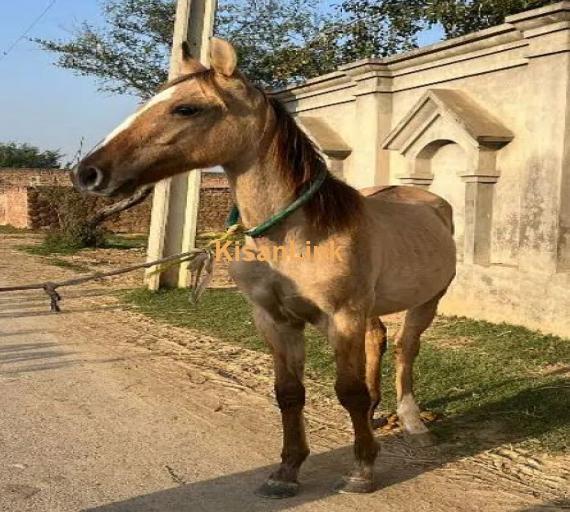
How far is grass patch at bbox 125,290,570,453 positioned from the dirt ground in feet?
1.12

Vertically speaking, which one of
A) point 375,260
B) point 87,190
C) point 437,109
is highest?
point 437,109

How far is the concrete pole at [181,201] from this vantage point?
1031 cm

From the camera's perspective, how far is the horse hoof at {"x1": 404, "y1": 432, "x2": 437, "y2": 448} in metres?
4.27

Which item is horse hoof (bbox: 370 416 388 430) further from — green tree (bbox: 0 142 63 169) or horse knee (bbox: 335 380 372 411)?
green tree (bbox: 0 142 63 169)

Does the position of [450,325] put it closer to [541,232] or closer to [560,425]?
[541,232]

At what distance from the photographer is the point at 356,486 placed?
350cm

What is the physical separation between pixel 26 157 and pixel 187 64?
176ft

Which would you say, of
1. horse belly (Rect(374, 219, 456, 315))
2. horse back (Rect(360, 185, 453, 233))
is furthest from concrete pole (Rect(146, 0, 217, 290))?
horse belly (Rect(374, 219, 456, 315))

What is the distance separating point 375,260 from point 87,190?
145 centimetres

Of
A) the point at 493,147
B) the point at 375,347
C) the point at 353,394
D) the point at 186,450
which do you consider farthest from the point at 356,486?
the point at 493,147

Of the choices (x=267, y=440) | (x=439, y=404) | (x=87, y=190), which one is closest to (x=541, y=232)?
(x=439, y=404)

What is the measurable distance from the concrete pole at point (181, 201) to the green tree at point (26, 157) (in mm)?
43719

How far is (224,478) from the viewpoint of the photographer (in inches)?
146

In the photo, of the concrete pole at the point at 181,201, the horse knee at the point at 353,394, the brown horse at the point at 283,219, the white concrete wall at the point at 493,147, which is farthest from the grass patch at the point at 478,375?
the concrete pole at the point at 181,201
